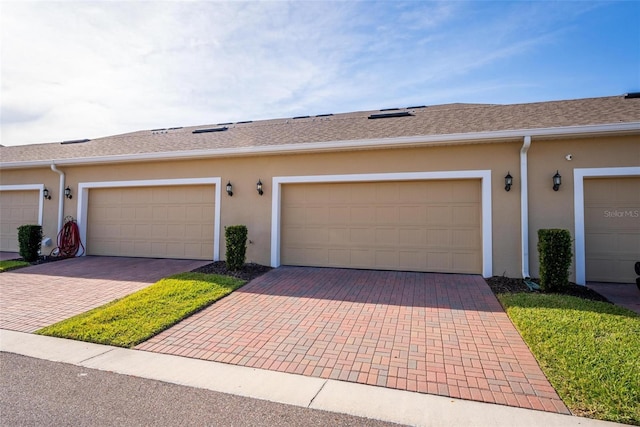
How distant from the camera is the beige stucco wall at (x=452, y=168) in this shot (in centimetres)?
721

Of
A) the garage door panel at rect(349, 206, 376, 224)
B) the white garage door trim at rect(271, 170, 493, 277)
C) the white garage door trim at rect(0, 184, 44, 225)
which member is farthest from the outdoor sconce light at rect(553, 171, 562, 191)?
the white garage door trim at rect(0, 184, 44, 225)

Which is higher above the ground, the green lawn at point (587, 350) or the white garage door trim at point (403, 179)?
the white garage door trim at point (403, 179)

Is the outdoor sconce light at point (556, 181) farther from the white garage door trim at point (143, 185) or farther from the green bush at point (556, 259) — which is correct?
the white garage door trim at point (143, 185)

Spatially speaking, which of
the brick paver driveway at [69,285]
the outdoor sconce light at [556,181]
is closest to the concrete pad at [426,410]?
the brick paver driveway at [69,285]

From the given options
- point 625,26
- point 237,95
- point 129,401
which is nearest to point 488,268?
point 625,26

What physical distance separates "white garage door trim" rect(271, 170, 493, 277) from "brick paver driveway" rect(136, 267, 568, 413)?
0.97 m

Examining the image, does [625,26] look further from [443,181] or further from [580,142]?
[443,181]

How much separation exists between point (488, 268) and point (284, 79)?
26.6ft

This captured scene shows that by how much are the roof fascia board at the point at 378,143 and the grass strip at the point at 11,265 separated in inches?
127

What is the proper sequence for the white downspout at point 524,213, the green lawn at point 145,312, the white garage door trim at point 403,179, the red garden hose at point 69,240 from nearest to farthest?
1. the green lawn at point 145,312
2. the white downspout at point 524,213
3. the white garage door trim at point 403,179
4. the red garden hose at point 69,240

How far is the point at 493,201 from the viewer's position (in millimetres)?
7570

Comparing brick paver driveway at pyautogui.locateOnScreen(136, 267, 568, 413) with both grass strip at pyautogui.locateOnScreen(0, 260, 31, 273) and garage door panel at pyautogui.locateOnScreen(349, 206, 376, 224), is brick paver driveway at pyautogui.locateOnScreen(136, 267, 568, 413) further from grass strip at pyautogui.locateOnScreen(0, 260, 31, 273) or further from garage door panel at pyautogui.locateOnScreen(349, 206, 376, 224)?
grass strip at pyautogui.locateOnScreen(0, 260, 31, 273)

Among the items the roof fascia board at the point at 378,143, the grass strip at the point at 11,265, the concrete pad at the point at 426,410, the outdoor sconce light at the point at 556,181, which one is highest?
the roof fascia board at the point at 378,143

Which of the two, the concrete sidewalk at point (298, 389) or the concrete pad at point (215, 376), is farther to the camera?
the concrete pad at point (215, 376)
